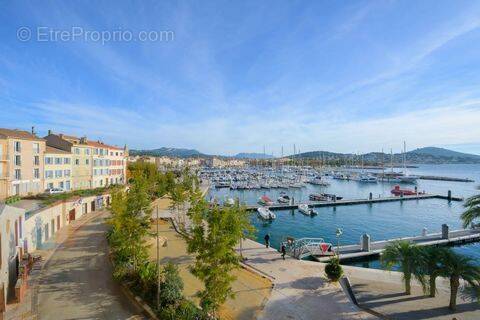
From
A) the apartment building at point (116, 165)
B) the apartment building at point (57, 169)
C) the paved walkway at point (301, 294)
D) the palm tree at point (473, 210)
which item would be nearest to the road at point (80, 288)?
the paved walkway at point (301, 294)

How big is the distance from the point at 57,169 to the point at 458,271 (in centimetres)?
4757

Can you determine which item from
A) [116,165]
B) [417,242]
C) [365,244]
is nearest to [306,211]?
[417,242]

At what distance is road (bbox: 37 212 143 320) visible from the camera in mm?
13755

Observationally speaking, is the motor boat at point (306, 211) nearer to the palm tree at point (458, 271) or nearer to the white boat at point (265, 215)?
the white boat at point (265, 215)

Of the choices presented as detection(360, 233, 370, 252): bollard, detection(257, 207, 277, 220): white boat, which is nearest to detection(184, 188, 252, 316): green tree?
detection(360, 233, 370, 252): bollard

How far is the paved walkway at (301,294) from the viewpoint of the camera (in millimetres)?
14484

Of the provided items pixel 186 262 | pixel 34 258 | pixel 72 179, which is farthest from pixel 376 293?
pixel 72 179

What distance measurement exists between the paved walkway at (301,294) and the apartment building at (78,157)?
37.9m

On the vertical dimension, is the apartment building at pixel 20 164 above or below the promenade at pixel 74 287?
above

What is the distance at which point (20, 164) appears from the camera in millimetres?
36719

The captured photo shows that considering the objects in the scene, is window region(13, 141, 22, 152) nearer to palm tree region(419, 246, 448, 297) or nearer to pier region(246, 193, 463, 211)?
pier region(246, 193, 463, 211)


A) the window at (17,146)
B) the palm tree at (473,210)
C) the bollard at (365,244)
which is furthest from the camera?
the window at (17,146)

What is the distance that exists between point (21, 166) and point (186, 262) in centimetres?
2802

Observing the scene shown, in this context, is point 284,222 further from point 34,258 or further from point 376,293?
point 34,258
